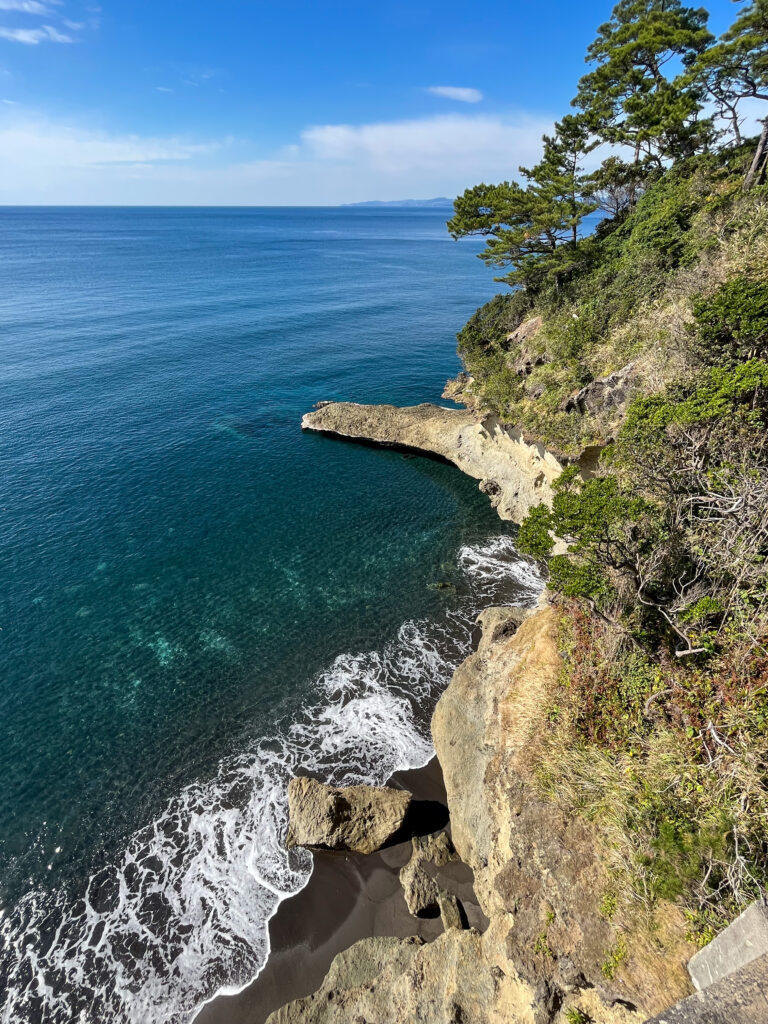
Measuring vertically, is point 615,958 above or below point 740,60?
below

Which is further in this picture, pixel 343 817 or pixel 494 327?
pixel 494 327

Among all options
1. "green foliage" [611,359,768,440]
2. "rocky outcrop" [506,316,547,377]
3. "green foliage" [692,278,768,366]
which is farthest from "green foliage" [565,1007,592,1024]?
"rocky outcrop" [506,316,547,377]

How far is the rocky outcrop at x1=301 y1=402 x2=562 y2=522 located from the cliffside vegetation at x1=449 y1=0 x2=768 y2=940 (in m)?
2.85

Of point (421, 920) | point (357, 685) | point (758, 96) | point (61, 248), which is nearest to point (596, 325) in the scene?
point (758, 96)

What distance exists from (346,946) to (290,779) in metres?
6.03

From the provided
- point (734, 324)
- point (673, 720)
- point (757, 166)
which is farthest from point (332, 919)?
point (757, 166)

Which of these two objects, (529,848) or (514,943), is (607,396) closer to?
(529,848)

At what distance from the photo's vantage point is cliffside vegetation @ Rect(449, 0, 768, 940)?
10.9 meters

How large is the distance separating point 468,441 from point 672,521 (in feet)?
87.7

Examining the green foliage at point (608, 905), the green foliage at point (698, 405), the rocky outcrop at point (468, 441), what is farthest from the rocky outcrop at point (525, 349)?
the green foliage at point (608, 905)

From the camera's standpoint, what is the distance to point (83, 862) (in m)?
17.2

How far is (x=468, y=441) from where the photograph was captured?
41500mm

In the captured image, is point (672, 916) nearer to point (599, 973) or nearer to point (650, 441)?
point (599, 973)

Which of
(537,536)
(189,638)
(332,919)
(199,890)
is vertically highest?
(537,536)
